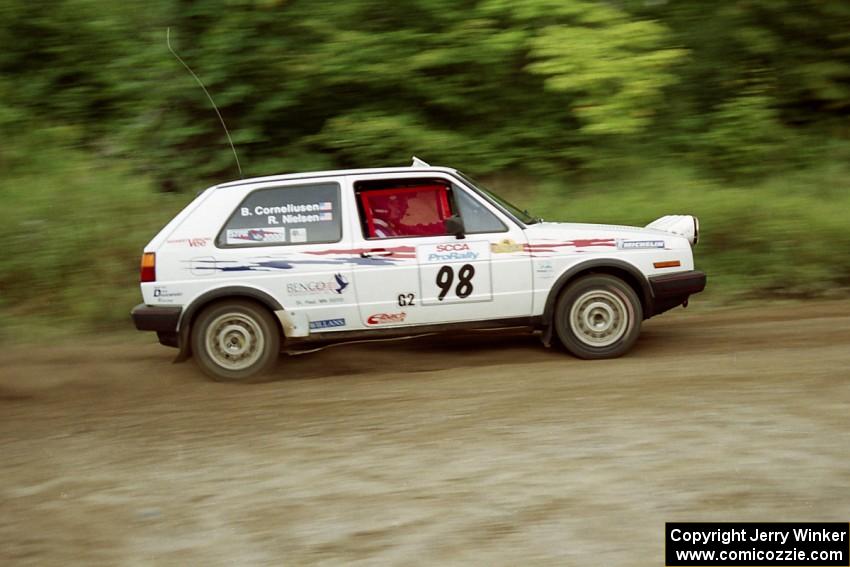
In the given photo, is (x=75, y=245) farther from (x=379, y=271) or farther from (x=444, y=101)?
(x=444, y=101)

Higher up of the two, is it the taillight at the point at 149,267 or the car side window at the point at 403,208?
the car side window at the point at 403,208

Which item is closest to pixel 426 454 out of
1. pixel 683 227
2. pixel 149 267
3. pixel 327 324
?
pixel 327 324

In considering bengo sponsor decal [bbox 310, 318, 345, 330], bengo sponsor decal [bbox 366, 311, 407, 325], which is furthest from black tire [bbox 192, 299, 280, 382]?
bengo sponsor decal [bbox 366, 311, 407, 325]

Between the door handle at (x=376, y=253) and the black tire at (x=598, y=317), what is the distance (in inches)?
58.1

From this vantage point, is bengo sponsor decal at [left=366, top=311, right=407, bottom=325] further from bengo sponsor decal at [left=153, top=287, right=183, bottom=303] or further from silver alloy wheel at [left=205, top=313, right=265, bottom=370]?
bengo sponsor decal at [left=153, top=287, right=183, bottom=303]

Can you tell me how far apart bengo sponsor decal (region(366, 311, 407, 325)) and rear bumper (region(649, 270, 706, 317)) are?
2.06 m

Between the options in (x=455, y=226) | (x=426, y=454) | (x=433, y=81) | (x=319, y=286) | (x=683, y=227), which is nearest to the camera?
(x=426, y=454)

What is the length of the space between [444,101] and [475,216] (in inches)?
219

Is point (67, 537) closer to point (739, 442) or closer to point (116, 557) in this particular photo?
point (116, 557)

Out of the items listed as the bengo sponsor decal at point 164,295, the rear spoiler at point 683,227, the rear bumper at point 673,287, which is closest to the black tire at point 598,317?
the rear bumper at point 673,287

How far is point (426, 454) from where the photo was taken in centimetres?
563

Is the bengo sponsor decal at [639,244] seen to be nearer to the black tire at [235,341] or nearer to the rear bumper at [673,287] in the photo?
the rear bumper at [673,287]

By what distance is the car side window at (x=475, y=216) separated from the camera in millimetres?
7781

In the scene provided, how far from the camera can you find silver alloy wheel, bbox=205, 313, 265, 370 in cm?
782
